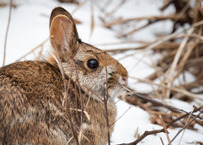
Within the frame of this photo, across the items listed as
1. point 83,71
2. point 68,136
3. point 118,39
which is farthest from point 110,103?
point 118,39

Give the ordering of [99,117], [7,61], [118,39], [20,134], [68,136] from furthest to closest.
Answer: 1. [118,39]
2. [7,61]
3. [99,117]
4. [68,136]
5. [20,134]

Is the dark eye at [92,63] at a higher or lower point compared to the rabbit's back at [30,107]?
higher

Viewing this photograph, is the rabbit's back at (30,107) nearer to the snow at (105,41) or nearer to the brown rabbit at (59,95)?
the brown rabbit at (59,95)

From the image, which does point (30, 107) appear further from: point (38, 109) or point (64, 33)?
point (64, 33)

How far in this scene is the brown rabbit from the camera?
1544mm

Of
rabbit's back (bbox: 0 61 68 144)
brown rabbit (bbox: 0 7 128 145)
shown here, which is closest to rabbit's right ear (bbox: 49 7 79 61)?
brown rabbit (bbox: 0 7 128 145)

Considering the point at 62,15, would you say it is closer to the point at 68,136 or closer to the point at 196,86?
the point at 68,136

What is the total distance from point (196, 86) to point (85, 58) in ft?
7.61

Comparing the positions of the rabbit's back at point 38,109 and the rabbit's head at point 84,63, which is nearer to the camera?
the rabbit's back at point 38,109

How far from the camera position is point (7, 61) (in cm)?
317

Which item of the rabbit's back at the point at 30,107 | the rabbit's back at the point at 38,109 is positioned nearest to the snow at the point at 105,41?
the rabbit's back at the point at 38,109

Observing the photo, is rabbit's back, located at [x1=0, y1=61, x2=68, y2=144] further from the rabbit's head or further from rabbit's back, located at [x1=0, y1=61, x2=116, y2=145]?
the rabbit's head

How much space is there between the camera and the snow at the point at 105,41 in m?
2.44

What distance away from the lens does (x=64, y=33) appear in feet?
6.52
